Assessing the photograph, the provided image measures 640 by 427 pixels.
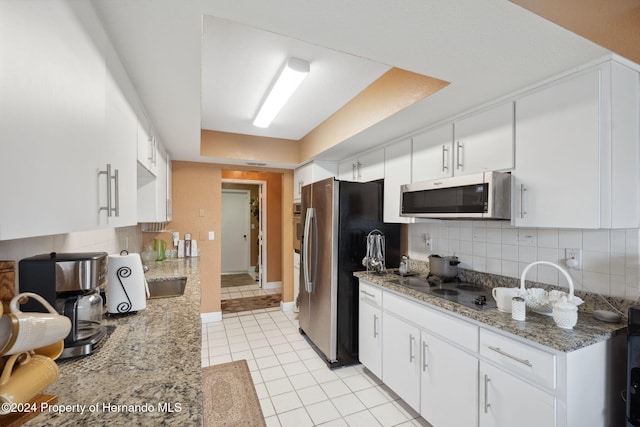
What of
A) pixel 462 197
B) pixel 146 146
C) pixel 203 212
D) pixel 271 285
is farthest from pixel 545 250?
pixel 271 285

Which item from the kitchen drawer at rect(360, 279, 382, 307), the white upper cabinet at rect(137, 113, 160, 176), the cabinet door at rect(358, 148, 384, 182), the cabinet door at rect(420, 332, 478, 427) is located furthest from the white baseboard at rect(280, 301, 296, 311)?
the white upper cabinet at rect(137, 113, 160, 176)

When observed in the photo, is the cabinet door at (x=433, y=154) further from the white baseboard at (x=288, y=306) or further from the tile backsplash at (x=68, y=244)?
the white baseboard at (x=288, y=306)

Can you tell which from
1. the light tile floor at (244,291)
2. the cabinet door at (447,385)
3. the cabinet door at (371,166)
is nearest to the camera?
the cabinet door at (447,385)

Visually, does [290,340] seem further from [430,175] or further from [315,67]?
[315,67]

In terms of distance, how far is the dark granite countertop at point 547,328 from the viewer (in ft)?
4.04

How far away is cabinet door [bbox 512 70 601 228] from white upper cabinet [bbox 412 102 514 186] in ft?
0.27

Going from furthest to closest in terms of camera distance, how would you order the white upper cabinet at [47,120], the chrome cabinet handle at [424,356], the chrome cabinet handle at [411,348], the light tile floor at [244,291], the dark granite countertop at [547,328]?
the light tile floor at [244,291], the chrome cabinet handle at [411,348], the chrome cabinet handle at [424,356], the dark granite countertop at [547,328], the white upper cabinet at [47,120]

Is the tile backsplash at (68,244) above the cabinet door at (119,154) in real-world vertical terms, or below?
below

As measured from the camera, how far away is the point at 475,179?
5.76ft

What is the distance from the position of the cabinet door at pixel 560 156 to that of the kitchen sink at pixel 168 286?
2.54 meters

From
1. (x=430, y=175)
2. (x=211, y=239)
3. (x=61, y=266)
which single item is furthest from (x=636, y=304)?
(x=211, y=239)

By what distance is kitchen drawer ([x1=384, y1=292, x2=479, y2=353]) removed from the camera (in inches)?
63.5

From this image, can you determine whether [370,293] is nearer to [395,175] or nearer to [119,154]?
[395,175]

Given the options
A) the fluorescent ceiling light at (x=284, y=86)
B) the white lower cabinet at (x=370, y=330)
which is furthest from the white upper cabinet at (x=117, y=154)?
the white lower cabinet at (x=370, y=330)
